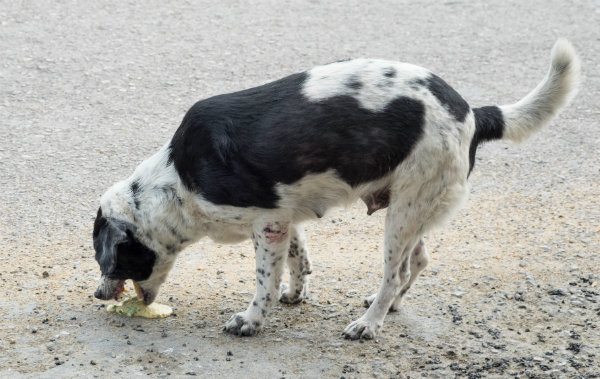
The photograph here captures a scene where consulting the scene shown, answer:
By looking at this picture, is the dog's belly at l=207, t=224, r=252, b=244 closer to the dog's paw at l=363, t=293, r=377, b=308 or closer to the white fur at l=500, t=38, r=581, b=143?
the dog's paw at l=363, t=293, r=377, b=308

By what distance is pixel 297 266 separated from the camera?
16.6ft

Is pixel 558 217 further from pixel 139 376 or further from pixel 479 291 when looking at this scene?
pixel 139 376

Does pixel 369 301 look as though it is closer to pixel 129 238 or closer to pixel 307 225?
pixel 307 225

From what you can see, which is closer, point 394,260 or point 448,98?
point 448,98

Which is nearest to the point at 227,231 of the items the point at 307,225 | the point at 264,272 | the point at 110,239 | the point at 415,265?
the point at 264,272

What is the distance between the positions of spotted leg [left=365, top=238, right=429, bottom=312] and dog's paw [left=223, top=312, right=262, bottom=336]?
969mm

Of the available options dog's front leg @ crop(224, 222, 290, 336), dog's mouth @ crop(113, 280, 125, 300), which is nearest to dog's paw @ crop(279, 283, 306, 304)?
dog's front leg @ crop(224, 222, 290, 336)

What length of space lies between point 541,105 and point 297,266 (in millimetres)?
1867

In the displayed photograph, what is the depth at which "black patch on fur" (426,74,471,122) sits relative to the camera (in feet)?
14.4

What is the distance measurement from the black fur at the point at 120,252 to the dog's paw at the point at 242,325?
61 cm

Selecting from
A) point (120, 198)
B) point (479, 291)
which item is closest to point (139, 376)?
point (120, 198)

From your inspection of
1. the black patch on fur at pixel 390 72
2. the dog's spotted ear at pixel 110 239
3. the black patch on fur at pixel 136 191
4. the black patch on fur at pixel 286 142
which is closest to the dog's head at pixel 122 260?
the dog's spotted ear at pixel 110 239

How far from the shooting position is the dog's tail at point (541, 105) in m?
4.70

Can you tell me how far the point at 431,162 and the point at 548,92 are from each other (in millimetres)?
1018
